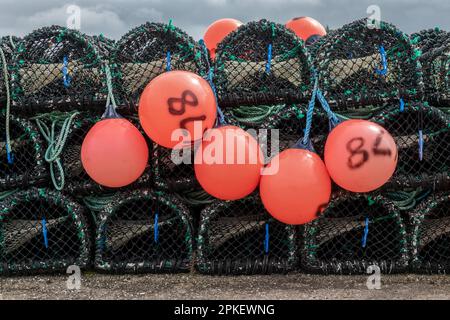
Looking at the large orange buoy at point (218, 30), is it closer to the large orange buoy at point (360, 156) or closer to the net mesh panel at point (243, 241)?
the net mesh panel at point (243, 241)

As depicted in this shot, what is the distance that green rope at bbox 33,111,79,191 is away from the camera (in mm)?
2955

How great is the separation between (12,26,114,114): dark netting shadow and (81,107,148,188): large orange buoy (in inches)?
13.3

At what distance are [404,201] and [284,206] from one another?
884 millimetres

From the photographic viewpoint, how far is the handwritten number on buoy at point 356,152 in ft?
8.03

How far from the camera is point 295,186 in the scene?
2.47m

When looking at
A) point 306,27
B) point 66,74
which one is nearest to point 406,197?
point 306,27

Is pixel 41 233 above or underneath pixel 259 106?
underneath

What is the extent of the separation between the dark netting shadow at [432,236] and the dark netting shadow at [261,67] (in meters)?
1.01

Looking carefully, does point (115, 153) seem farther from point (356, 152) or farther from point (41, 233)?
point (356, 152)

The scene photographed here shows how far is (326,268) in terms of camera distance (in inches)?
113

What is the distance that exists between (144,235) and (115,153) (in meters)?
0.71

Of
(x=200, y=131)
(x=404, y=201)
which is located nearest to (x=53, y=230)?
(x=200, y=131)

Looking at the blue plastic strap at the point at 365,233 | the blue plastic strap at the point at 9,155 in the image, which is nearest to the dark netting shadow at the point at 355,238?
the blue plastic strap at the point at 365,233

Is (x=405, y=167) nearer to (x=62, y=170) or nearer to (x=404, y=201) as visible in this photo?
(x=404, y=201)
